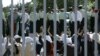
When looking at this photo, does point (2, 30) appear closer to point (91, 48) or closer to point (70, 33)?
point (70, 33)

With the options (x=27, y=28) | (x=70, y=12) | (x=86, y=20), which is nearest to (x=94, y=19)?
(x=86, y=20)

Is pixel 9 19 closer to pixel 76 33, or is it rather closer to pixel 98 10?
pixel 76 33

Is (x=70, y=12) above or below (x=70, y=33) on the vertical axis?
above

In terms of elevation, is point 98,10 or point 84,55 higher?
point 98,10

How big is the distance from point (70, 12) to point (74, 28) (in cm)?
17

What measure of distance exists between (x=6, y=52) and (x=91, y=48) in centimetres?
86

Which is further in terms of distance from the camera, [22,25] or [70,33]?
[70,33]

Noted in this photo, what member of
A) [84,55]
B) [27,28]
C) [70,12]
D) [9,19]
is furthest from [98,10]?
[9,19]

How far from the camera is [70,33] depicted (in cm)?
256

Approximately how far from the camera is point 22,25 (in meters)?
2.39

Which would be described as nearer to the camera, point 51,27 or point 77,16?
point 77,16

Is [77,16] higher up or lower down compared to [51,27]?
higher up

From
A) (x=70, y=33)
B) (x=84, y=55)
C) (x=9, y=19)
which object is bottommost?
(x=84, y=55)

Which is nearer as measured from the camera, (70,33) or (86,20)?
(86,20)
